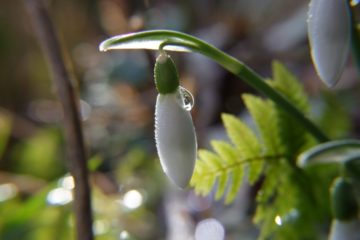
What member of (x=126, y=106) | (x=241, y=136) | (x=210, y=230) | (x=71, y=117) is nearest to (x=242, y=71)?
(x=241, y=136)

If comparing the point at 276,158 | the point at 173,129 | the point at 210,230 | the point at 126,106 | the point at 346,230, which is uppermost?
the point at 126,106

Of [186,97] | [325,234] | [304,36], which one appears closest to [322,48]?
[186,97]

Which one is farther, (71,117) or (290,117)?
(71,117)

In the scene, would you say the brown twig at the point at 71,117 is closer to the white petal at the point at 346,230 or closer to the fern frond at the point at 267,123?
the fern frond at the point at 267,123

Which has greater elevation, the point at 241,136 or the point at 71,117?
the point at 71,117

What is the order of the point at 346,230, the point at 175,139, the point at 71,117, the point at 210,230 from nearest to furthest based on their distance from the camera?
the point at 175,139
the point at 346,230
the point at 71,117
the point at 210,230

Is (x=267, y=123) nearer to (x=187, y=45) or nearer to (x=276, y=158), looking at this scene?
(x=276, y=158)

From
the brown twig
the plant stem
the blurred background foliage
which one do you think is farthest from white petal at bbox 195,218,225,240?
the plant stem

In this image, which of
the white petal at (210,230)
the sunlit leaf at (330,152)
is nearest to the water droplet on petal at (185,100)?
the sunlit leaf at (330,152)

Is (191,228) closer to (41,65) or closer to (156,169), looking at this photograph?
(156,169)
